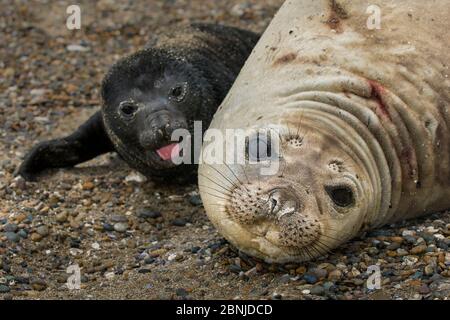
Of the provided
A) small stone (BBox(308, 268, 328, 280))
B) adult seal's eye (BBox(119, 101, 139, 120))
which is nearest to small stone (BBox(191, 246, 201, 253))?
small stone (BBox(308, 268, 328, 280))

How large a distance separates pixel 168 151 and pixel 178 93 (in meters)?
0.42

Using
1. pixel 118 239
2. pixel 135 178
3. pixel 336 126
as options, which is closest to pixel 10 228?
pixel 118 239

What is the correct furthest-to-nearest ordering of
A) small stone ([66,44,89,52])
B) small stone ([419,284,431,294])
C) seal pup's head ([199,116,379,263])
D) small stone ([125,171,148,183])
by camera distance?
1. small stone ([66,44,89,52])
2. small stone ([125,171,148,183])
3. seal pup's head ([199,116,379,263])
4. small stone ([419,284,431,294])

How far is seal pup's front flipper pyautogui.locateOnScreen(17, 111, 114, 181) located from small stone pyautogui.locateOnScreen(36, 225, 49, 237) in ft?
3.33

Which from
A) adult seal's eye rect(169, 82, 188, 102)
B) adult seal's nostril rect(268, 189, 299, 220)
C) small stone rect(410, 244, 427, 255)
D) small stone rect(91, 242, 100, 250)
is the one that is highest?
adult seal's eye rect(169, 82, 188, 102)

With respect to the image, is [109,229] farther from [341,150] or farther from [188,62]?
[341,150]

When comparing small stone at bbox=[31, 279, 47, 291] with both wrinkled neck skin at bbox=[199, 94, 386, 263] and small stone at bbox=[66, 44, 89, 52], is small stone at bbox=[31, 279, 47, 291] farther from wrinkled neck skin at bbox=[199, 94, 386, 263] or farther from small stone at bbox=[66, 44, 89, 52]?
small stone at bbox=[66, 44, 89, 52]

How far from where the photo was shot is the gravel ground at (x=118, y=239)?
4.95m

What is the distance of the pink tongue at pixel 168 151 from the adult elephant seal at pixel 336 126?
2.51 feet

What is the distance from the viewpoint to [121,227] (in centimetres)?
616

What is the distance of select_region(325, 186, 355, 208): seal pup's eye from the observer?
4930 millimetres

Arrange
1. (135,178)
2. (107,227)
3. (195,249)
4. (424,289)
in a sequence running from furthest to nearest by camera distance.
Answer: (135,178) → (107,227) → (195,249) → (424,289)

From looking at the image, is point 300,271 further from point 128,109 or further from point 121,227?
point 128,109

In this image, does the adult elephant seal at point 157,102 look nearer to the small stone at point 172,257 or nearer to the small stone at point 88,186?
the small stone at point 88,186
